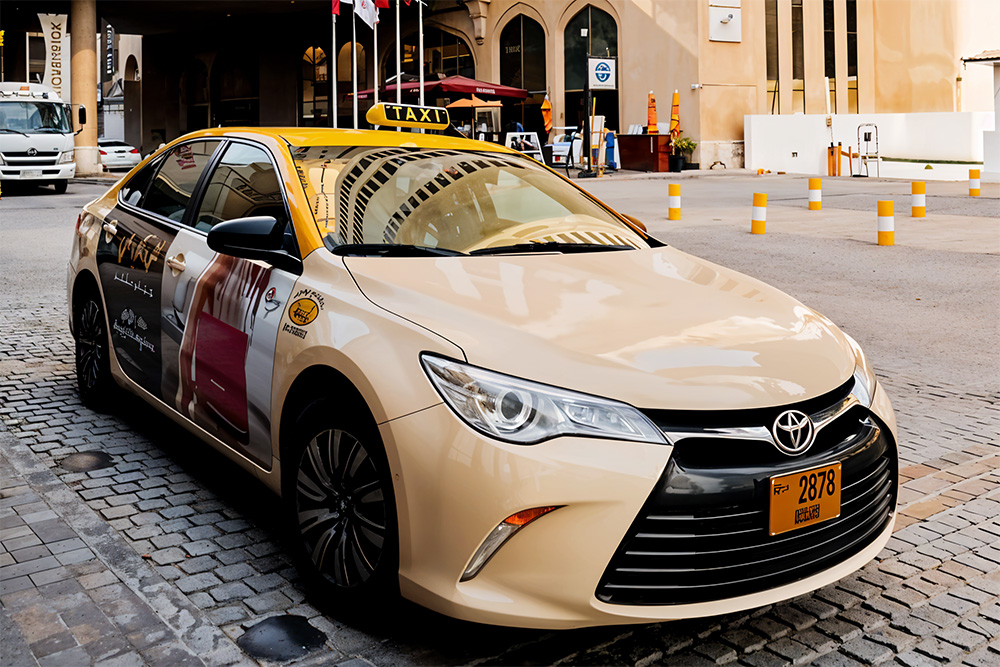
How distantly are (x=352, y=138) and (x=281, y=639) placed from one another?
2.29 meters

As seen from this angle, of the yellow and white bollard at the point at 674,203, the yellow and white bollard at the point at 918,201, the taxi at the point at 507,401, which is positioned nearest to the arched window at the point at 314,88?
the yellow and white bollard at the point at 674,203

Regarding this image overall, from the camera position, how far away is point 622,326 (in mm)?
3238

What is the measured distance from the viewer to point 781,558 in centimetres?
297

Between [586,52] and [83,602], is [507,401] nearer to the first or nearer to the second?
[83,602]

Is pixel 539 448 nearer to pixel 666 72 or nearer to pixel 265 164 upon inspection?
pixel 265 164

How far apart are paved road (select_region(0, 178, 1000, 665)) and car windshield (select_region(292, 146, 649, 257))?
132 centimetres

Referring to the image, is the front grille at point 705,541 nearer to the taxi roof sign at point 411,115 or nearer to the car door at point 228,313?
the car door at point 228,313

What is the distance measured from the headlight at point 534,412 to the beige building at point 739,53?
34.3 meters

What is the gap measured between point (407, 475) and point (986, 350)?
6.41m

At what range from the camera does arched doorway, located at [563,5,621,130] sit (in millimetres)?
38250

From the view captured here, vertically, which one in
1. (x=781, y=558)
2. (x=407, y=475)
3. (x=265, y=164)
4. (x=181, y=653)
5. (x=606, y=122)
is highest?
(x=606, y=122)

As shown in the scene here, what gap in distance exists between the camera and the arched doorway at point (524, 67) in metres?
40.5

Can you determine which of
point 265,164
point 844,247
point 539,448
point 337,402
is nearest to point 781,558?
point 539,448

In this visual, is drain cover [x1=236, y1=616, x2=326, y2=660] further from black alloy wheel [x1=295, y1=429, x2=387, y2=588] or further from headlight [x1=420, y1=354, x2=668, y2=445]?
headlight [x1=420, y1=354, x2=668, y2=445]
